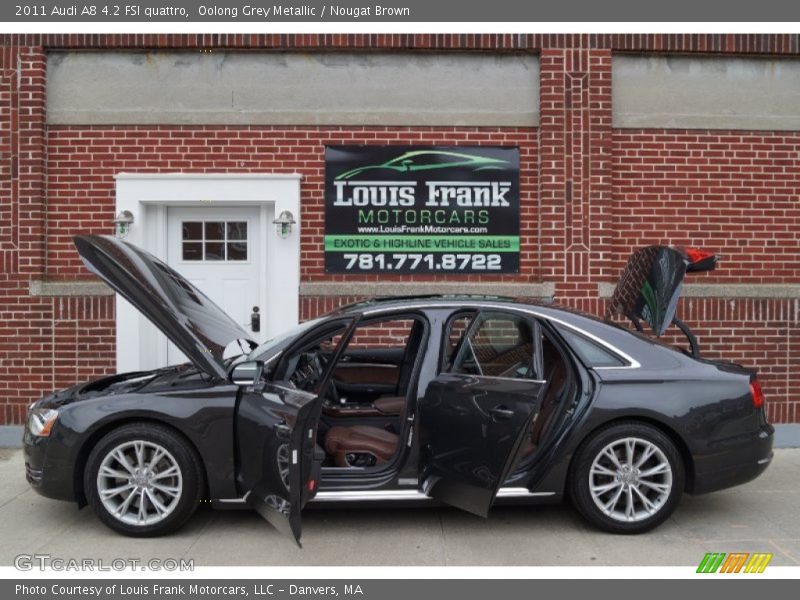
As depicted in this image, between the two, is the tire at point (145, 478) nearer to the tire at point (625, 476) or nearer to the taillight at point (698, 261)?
the tire at point (625, 476)

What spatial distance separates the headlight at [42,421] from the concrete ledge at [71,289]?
2.96m

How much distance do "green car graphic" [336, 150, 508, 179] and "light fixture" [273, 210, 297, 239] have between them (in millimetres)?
689

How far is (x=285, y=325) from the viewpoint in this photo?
787 cm

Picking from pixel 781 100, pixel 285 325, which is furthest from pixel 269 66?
pixel 781 100

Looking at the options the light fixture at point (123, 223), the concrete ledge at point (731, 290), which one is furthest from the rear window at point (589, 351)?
the light fixture at point (123, 223)

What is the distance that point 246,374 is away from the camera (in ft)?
15.9

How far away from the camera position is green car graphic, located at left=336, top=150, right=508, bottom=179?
8008mm

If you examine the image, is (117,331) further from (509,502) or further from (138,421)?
(509,502)

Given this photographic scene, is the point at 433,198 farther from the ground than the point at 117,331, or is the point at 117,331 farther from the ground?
the point at 433,198

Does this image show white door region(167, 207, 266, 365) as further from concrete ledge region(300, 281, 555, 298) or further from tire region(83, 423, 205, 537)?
tire region(83, 423, 205, 537)

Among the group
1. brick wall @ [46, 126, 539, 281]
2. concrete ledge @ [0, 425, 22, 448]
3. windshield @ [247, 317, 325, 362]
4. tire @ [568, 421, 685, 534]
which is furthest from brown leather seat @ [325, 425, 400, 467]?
concrete ledge @ [0, 425, 22, 448]

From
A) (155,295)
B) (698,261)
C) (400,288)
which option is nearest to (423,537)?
(155,295)

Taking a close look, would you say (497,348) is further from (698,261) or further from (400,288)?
(400,288)

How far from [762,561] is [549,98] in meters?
5.15
